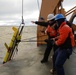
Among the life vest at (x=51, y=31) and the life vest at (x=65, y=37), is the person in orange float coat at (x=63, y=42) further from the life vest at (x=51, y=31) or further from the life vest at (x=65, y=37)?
the life vest at (x=51, y=31)

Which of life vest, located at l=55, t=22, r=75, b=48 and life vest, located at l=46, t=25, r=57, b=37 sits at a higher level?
life vest, located at l=55, t=22, r=75, b=48

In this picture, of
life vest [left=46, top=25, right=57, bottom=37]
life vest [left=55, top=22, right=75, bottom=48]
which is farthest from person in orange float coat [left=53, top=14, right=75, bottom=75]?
life vest [left=46, top=25, right=57, bottom=37]

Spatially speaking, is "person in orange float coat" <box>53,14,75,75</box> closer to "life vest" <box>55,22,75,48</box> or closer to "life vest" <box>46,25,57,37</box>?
"life vest" <box>55,22,75,48</box>

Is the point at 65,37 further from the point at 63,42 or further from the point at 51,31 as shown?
the point at 51,31

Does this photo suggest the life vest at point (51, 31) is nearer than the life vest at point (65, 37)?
No

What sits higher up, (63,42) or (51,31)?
(63,42)

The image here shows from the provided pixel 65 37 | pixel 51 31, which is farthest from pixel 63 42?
pixel 51 31

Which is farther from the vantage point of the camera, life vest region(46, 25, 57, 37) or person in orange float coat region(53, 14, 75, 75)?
life vest region(46, 25, 57, 37)

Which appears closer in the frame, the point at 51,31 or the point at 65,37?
the point at 65,37

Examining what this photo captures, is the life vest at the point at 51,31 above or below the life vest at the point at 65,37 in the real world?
below

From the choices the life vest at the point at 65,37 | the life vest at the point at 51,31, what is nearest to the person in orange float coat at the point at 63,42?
the life vest at the point at 65,37

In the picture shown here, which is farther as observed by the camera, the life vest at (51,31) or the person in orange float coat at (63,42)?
the life vest at (51,31)

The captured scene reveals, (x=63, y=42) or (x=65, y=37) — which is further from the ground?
(x=65, y=37)

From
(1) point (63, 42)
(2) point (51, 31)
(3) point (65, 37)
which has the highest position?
(3) point (65, 37)
